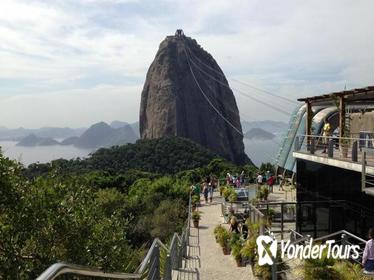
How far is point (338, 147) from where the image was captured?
16156 mm

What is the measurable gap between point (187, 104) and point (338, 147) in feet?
360

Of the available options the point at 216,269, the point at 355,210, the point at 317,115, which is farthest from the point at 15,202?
the point at 317,115

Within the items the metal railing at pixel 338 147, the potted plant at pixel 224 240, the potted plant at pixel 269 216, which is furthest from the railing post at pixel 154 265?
the potted plant at pixel 224 240

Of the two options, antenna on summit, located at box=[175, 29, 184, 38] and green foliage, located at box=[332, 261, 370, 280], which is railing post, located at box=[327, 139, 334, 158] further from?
antenna on summit, located at box=[175, 29, 184, 38]

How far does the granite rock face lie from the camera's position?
4769 inches

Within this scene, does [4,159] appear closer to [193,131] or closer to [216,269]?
[216,269]

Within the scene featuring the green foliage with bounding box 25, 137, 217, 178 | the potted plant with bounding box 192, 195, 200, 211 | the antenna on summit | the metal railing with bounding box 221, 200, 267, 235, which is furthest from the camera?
the antenna on summit

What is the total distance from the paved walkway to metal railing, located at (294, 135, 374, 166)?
15.1 ft

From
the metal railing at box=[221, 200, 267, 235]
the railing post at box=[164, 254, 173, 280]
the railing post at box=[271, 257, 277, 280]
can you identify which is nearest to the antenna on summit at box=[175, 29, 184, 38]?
the metal railing at box=[221, 200, 267, 235]

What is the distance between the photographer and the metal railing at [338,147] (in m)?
13.3

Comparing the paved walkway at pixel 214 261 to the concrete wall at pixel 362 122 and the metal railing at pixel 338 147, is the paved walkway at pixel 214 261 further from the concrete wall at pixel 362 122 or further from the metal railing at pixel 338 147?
the concrete wall at pixel 362 122

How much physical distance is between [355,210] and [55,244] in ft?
32.1

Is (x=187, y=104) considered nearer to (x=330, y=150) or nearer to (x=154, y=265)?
(x=330, y=150)

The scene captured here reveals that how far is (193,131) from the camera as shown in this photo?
4843 inches
